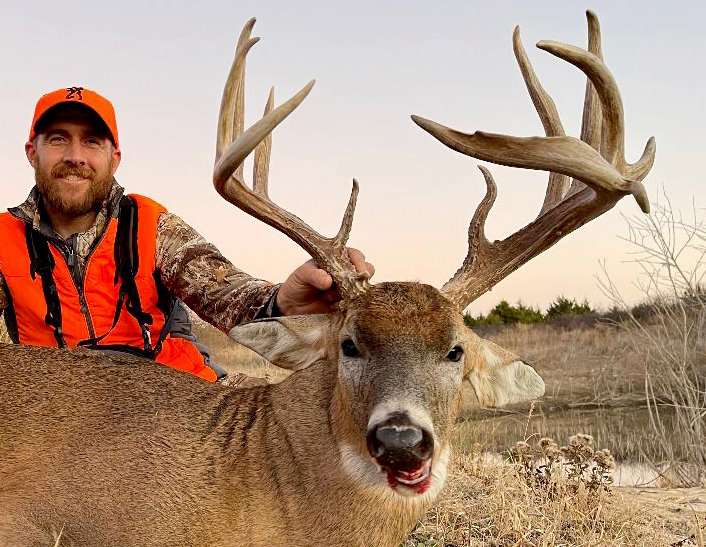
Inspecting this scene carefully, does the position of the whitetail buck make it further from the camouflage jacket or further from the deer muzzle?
the camouflage jacket

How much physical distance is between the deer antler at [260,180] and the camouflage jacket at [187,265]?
126cm

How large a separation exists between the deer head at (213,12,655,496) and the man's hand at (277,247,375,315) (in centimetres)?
11

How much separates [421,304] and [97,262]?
3183 mm

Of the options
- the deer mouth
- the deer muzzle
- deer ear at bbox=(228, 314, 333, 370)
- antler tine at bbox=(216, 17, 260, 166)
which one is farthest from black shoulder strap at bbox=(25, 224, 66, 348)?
the deer muzzle

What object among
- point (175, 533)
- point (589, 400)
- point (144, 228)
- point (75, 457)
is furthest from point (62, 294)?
point (589, 400)

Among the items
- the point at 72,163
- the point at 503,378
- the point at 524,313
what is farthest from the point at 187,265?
the point at 524,313

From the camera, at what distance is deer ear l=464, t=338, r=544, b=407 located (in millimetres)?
4531

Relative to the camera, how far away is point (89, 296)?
631 centimetres

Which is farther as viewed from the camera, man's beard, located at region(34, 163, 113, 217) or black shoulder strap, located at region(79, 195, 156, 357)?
man's beard, located at region(34, 163, 113, 217)

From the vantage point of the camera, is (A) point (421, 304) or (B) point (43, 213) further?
(B) point (43, 213)

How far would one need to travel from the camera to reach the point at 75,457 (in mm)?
4117

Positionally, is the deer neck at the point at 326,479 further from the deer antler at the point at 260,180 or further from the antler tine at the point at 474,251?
the antler tine at the point at 474,251

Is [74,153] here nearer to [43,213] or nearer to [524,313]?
[43,213]

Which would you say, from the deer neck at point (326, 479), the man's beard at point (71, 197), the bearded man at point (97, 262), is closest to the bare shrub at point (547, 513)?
the deer neck at point (326, 479)
